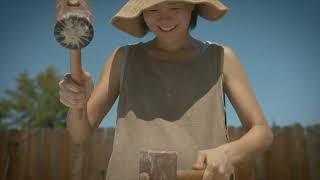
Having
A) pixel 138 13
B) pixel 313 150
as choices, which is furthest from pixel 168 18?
pixel 313 150

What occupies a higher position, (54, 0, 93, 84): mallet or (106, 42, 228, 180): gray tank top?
(54, 0, 93, 84): mallet

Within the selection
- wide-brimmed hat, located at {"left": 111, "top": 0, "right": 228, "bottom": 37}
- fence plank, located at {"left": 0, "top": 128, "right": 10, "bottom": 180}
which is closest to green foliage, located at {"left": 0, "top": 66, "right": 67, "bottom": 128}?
fence plank, located at {"left": 0, "top": 128, "right": 10, "bottom": 180}

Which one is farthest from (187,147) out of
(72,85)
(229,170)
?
(72,85)

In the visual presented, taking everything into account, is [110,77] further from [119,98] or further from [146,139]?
[146,139]

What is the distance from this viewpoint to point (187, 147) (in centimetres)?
156

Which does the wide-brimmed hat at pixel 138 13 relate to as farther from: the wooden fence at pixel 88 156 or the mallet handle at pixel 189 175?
the wooden fence at pixel 88 156

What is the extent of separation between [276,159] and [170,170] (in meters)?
3.74

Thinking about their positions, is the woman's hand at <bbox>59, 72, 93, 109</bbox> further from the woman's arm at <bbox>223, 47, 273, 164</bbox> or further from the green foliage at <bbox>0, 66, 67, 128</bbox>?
the green foliage at <bbox>0, 66, 67, 128</bbox>

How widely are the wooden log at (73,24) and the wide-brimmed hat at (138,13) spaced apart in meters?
0.25

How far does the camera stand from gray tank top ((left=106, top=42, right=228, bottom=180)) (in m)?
1.57

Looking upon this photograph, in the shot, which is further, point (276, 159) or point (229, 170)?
point (276, 159)

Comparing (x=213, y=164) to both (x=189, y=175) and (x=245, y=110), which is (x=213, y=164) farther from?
(x=245, y=110)

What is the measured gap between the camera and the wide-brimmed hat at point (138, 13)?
161 cm

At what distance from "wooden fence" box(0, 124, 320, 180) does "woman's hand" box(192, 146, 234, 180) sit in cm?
336
